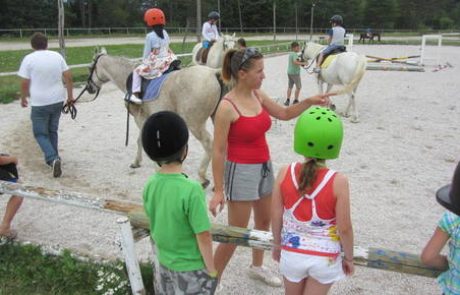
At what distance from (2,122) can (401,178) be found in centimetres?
781

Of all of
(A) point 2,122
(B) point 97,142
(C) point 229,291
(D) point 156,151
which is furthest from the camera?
(A) point 2,122

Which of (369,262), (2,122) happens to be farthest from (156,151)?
(2,122)

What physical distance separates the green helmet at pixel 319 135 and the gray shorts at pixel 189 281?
0.91m

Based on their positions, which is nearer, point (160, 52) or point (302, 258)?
point (302, 258)

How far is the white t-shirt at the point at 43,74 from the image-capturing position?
5.86 m

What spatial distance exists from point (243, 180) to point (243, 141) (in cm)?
29

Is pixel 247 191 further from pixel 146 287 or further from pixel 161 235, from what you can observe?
pixel 146 287

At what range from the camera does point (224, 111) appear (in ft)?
9.53

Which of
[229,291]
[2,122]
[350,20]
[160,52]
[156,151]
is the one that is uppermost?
[350,20]

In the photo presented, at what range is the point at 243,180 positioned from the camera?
122 inches

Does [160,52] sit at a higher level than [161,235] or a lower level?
higher

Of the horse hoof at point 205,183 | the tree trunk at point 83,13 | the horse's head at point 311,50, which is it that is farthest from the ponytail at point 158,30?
the tree trunk at point 83,13

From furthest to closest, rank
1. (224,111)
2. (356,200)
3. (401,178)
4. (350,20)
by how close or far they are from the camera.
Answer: (350,20) < (401,178) < (356,200) < (224,111)

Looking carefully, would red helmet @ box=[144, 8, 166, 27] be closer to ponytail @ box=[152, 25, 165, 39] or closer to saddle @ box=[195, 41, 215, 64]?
ponytail @ box=[152, 25, 165, 39]
